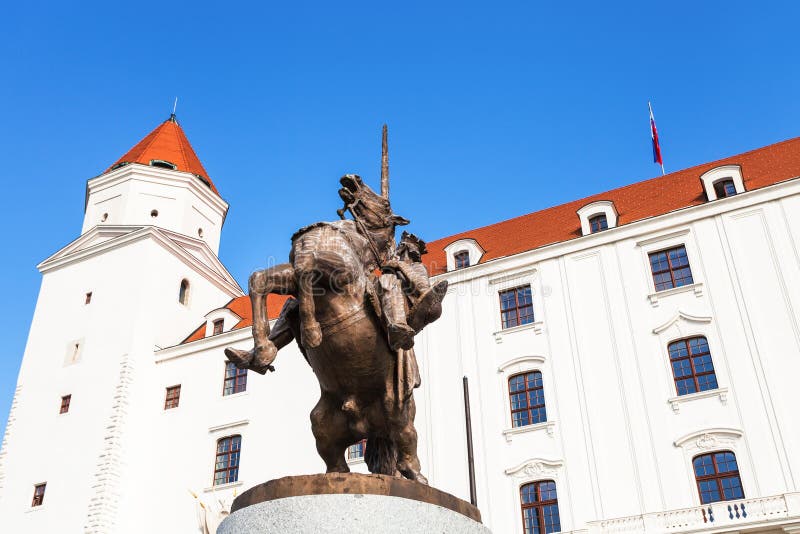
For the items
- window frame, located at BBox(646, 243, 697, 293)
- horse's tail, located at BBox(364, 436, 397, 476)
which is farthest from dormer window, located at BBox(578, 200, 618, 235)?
horse's tail, located at BBox(364, 436, 397, 476)

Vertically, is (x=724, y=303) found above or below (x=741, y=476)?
above

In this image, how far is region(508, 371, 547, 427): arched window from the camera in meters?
22.2

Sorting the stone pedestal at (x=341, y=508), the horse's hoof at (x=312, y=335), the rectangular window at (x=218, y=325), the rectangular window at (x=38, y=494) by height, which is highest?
the rectangular window at (x=218, y=325)

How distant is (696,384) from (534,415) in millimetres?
4642

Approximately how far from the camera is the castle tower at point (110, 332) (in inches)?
1071

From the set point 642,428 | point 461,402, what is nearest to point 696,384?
point 642,428

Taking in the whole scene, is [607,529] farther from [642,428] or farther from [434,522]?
[434,522]

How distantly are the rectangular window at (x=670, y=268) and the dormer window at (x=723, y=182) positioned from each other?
2.16m

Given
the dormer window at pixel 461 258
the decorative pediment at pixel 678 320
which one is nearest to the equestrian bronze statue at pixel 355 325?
the decorative pediment at pixel 678 320

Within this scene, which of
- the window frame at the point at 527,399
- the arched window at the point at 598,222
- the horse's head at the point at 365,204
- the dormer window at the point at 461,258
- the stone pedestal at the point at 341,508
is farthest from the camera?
the dormer window at the point at 461,258

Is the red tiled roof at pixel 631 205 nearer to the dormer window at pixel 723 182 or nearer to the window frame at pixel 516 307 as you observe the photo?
the dormer window at pixel 723 182

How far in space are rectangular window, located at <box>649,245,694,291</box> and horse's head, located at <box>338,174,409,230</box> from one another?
60.8ft

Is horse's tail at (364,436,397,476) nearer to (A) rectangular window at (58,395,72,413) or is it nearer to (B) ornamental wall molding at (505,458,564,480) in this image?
(B) ornamental wall molding at (505,458,564,480)

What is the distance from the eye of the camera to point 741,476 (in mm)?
18656
